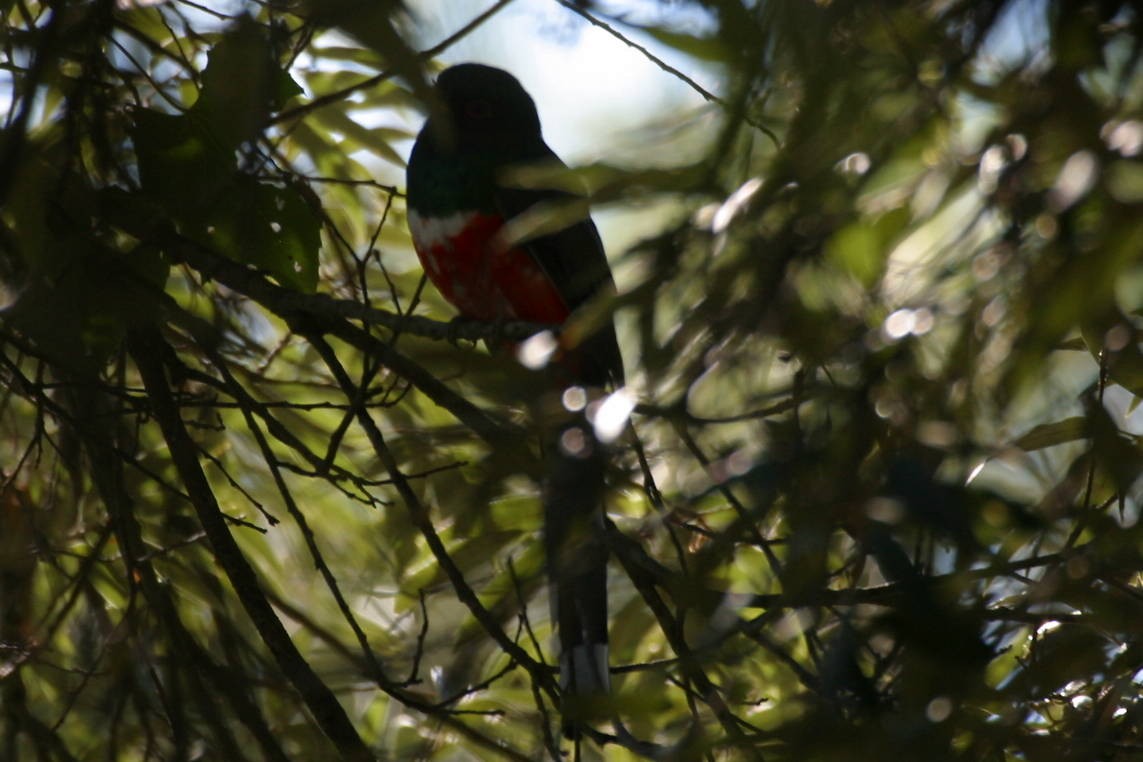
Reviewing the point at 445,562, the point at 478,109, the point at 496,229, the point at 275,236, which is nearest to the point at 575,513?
the point at 445,562

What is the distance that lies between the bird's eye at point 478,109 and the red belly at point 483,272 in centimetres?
39

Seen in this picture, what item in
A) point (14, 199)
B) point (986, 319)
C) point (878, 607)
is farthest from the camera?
point (878, 607)

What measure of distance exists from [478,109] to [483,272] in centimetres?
74

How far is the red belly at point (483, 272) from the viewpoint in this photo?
9.99 ft

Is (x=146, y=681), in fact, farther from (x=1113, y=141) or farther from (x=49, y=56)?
(x=1113, y=141)

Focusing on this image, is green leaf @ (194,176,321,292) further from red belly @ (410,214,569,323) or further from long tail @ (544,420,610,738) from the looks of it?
long tail @ (544,420,610,738)

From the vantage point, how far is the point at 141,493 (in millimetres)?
2605

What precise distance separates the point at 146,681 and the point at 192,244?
842 millimetres

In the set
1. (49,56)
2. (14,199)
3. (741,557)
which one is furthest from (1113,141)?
(741,557)

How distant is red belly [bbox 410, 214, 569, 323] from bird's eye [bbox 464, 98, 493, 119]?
389 mm

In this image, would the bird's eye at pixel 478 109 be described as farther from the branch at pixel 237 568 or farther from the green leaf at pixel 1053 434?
the green leaf at pixel 1053 434

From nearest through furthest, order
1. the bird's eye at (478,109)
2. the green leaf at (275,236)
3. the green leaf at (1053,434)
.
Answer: the green leaf at (1053,434)
the green leaf at (275,236)
the bird's eye at (478,109)

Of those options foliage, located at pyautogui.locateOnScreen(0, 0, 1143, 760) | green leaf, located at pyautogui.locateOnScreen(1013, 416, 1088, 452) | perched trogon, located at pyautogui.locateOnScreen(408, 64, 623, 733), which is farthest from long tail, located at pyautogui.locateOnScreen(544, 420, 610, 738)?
perched trogon, located at pyautogui.locateOnScreen(408, 64, 623, 733)

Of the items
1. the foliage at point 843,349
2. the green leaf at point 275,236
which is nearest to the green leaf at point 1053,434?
the foliage at point 843,349
